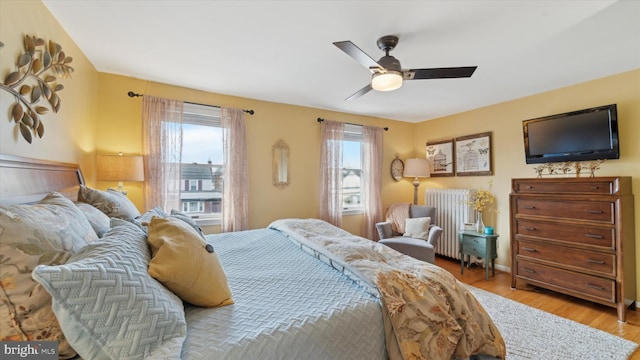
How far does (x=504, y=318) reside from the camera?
237cm

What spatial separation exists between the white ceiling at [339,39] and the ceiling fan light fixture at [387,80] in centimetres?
33

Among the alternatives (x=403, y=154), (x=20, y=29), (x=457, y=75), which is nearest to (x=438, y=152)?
(x=403, y=154)

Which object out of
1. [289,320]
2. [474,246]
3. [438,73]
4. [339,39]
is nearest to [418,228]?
[474,246]

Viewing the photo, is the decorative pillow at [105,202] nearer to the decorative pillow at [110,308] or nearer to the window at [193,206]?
the decorative pillow at [110,308]

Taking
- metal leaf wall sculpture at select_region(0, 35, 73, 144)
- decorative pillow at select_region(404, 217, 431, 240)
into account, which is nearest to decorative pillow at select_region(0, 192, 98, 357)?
metal leaf wall sculpture at select_region(0, 35, 73, 144)

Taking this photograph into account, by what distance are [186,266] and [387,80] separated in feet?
6.02

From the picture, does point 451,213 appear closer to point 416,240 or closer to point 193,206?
point 416,240

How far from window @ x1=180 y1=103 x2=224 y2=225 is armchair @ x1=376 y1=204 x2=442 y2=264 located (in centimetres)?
233

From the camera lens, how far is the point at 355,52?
1.74m

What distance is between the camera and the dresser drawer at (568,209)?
244 centimetres

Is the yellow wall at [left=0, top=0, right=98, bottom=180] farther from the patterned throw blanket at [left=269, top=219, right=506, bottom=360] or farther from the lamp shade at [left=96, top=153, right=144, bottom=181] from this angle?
the patterned throw blanket at [left=269, top=219, right=506, bottom=360]

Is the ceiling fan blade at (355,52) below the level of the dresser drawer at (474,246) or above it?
above

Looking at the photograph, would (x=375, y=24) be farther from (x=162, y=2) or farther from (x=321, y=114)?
(x=321, y=114)

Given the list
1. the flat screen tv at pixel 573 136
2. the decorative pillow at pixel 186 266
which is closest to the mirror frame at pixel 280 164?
the decorative pillow at pixel 186 266
